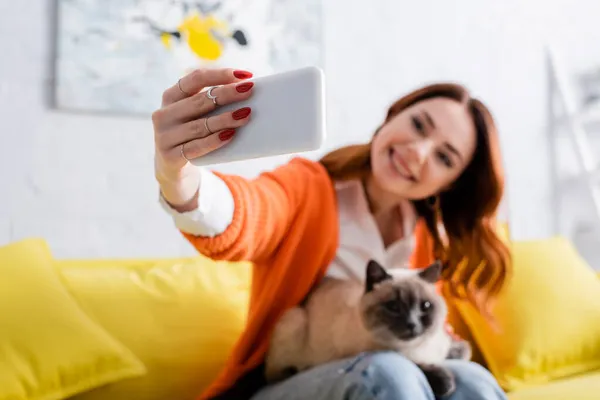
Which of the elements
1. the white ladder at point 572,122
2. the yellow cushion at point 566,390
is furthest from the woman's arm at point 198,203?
the white ladder at point 572,122

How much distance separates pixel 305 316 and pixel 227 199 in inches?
10.6

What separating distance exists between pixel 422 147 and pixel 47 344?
2.27ft

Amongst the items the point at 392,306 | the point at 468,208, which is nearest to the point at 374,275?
the point at 392,306

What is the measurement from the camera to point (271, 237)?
39.3 inches

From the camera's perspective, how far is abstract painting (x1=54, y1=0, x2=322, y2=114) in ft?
4.70

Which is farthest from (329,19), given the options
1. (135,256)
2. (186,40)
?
(135,256)

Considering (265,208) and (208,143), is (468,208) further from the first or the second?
(208,143)

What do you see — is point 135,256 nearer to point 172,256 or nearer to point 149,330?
point 172,256

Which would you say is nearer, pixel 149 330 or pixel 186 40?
pixel 149 330

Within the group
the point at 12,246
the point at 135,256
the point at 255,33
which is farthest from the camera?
the point at 255,33

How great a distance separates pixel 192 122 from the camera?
73 centimetres

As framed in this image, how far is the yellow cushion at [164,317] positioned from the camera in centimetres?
111

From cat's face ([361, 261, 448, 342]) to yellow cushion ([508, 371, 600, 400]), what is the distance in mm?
271

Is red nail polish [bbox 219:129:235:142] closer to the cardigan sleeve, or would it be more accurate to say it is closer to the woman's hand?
the woman's hand
